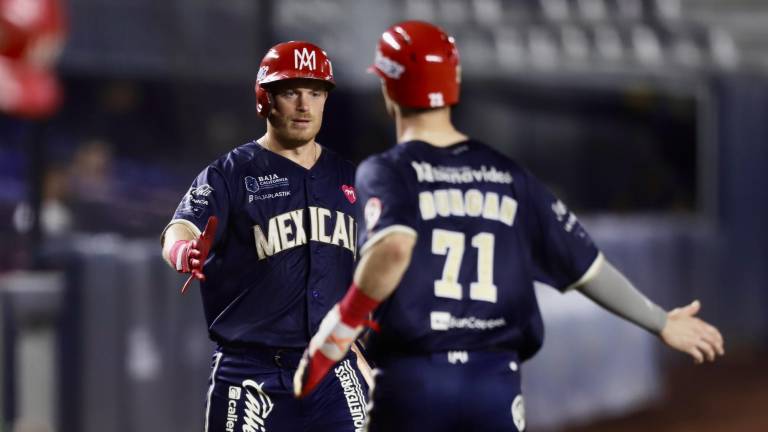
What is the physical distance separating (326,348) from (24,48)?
124 inches

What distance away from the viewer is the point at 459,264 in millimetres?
3803

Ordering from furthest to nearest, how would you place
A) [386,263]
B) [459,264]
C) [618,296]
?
[618,296], [459,264], [386,263]

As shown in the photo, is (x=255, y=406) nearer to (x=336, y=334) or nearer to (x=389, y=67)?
(x=336, y=334)

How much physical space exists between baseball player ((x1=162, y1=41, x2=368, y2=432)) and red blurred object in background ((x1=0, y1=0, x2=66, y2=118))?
5.17ft

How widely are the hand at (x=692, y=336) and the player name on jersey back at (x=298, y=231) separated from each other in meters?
1.18

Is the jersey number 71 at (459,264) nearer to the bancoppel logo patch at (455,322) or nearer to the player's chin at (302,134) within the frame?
the bancoppel logo patch at (455,322)

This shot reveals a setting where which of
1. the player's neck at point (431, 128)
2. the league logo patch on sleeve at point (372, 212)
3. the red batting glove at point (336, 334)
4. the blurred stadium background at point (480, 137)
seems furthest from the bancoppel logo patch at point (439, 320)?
Result: the blurred stadium background at point (480, 137)

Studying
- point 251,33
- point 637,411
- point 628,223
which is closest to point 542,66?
point 628,223

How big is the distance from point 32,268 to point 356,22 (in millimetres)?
10123

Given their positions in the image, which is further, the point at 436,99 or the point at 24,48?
the point at 24,48

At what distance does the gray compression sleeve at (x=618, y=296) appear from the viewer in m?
4.05

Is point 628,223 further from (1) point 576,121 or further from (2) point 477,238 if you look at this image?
(2) point 477,238

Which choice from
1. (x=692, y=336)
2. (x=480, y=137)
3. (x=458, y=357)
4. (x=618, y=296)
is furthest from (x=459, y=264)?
(x=480, y=137)

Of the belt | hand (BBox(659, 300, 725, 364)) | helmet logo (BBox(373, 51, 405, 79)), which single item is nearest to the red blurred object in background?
the belt
